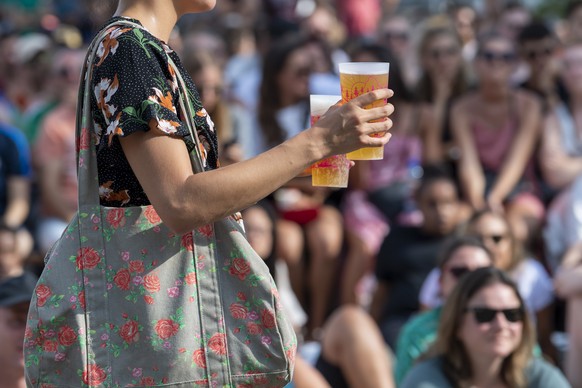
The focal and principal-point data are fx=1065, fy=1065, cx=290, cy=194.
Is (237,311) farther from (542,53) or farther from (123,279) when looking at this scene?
(542,53)

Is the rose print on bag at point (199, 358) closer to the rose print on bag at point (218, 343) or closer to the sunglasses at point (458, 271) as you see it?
the rose print on bag at point (218, 343)

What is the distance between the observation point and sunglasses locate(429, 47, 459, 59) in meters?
7.29

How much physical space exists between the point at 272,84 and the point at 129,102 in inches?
188

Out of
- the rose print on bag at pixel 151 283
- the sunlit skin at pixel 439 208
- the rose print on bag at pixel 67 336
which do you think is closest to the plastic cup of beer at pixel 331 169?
the rose print on bag at pixel 151 283

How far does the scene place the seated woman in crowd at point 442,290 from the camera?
4650 mm

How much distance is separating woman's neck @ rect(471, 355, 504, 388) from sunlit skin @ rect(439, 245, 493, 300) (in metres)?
0.66

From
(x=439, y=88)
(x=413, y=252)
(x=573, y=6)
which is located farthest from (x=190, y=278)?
(x=573, y=6)

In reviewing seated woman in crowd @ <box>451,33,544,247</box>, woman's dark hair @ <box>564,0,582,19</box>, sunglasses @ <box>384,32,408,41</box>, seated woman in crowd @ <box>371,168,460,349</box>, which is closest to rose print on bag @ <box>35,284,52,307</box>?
seated woman in crowd @ <box>371,168,460,349</box>

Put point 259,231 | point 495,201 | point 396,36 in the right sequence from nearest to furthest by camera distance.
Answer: point 259,231 → point 495,201 → point 396,36

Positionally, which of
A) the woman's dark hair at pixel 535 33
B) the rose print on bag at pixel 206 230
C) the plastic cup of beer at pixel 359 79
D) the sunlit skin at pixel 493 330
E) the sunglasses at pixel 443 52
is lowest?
the sunlit skin at pixel 493 330

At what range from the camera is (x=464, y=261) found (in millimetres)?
4727

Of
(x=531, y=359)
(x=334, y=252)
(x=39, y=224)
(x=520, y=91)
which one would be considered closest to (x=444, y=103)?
(x=520, y=91)

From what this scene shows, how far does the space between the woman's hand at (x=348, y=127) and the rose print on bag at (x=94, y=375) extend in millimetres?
579

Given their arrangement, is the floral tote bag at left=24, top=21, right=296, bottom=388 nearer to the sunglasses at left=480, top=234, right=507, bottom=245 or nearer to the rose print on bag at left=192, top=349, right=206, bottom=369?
the rose print on bag at left=192, top=349, right=206, bottom=369
